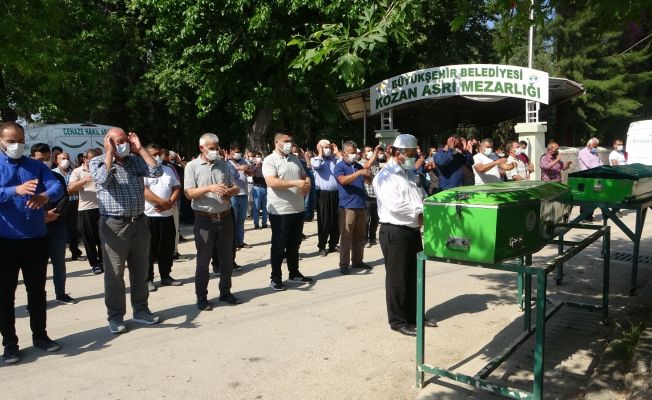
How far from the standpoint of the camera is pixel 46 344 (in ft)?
16.1

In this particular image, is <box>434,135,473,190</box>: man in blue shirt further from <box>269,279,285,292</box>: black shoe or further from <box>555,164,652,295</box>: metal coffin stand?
<box>269,279,285,292</box>: black shoe

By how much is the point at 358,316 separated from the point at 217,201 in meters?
2.03

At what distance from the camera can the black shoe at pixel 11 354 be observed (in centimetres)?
462

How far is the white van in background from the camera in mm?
16188

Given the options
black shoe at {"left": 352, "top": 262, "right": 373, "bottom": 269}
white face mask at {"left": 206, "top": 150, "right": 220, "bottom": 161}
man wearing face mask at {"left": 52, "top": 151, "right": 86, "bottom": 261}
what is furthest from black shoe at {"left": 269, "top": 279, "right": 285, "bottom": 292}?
man wearing face mask at {"left": 52, "top": 151, "right": 86, "bottom": 261}

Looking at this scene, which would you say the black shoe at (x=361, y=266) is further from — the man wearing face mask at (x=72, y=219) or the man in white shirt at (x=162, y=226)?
the man wearing face mask at (x=72, y=219)

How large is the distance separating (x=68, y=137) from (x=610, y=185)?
1527 cm

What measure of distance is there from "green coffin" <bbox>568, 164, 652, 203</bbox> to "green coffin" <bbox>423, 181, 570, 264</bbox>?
2199mm

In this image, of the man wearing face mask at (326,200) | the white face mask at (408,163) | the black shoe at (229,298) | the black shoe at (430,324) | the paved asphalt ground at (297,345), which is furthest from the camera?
the man wearing face mask at (326,200)

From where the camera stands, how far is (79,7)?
2117 centimetres

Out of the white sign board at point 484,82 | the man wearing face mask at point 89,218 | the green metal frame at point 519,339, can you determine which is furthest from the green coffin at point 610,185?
the white sign board at point 484,82

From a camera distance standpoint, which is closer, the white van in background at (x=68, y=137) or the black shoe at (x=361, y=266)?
the black shoe at (x=361, y=266)

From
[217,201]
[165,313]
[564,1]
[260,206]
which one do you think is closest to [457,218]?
[564,1]

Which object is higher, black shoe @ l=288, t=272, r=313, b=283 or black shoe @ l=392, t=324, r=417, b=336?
black shoe @ l=288, t=272, r=313, b=283
